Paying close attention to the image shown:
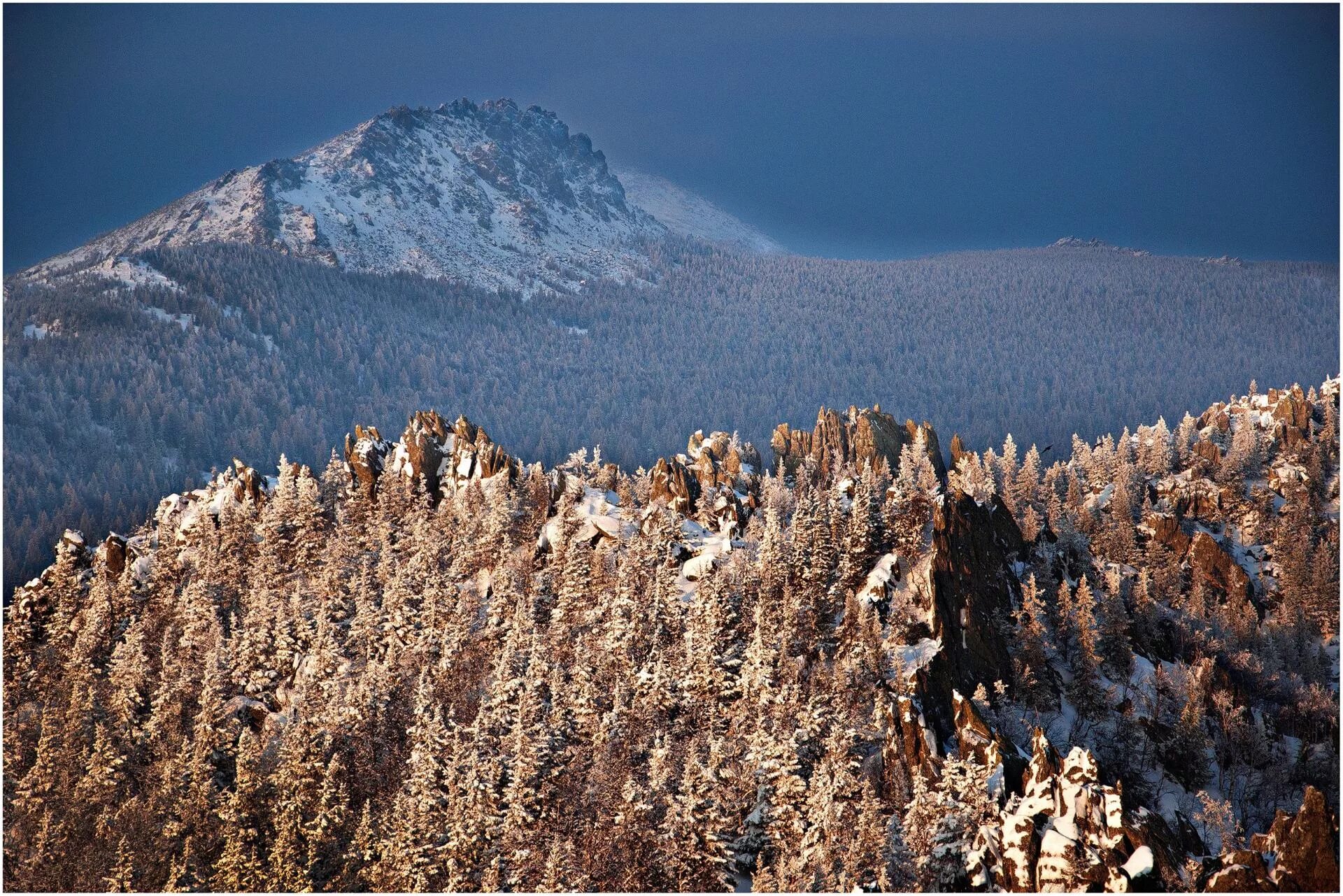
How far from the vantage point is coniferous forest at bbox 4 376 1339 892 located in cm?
5994

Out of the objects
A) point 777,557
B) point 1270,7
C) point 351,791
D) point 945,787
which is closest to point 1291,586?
point 777,557

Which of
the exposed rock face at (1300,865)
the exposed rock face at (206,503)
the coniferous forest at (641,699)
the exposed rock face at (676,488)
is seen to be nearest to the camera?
the exposed rock face at (1300,865)

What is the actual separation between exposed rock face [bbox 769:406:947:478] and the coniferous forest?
55091mm

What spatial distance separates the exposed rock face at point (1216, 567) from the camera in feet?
403

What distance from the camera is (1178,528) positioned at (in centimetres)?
13212

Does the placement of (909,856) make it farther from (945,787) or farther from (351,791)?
(351,791)

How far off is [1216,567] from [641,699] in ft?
301

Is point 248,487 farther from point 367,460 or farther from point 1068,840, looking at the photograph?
point 1068,840

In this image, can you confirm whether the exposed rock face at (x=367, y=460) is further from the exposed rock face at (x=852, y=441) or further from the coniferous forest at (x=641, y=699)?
the exposed rock face at (x=852, y=441)

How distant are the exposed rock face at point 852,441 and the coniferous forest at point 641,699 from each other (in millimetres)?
55091

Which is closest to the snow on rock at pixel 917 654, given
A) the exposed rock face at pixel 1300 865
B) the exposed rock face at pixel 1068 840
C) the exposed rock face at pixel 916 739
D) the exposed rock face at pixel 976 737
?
the exposed rock face at pixel 976 737

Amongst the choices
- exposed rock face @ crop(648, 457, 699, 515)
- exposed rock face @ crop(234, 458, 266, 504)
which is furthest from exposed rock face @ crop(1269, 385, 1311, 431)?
exposed rock face @ crop(234, 458, 266, 504)

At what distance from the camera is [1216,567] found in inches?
4931

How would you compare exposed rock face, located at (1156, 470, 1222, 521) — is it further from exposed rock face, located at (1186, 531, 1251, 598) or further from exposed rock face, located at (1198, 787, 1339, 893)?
exposed rock face, located at (1198, 787, 1339, 893)
